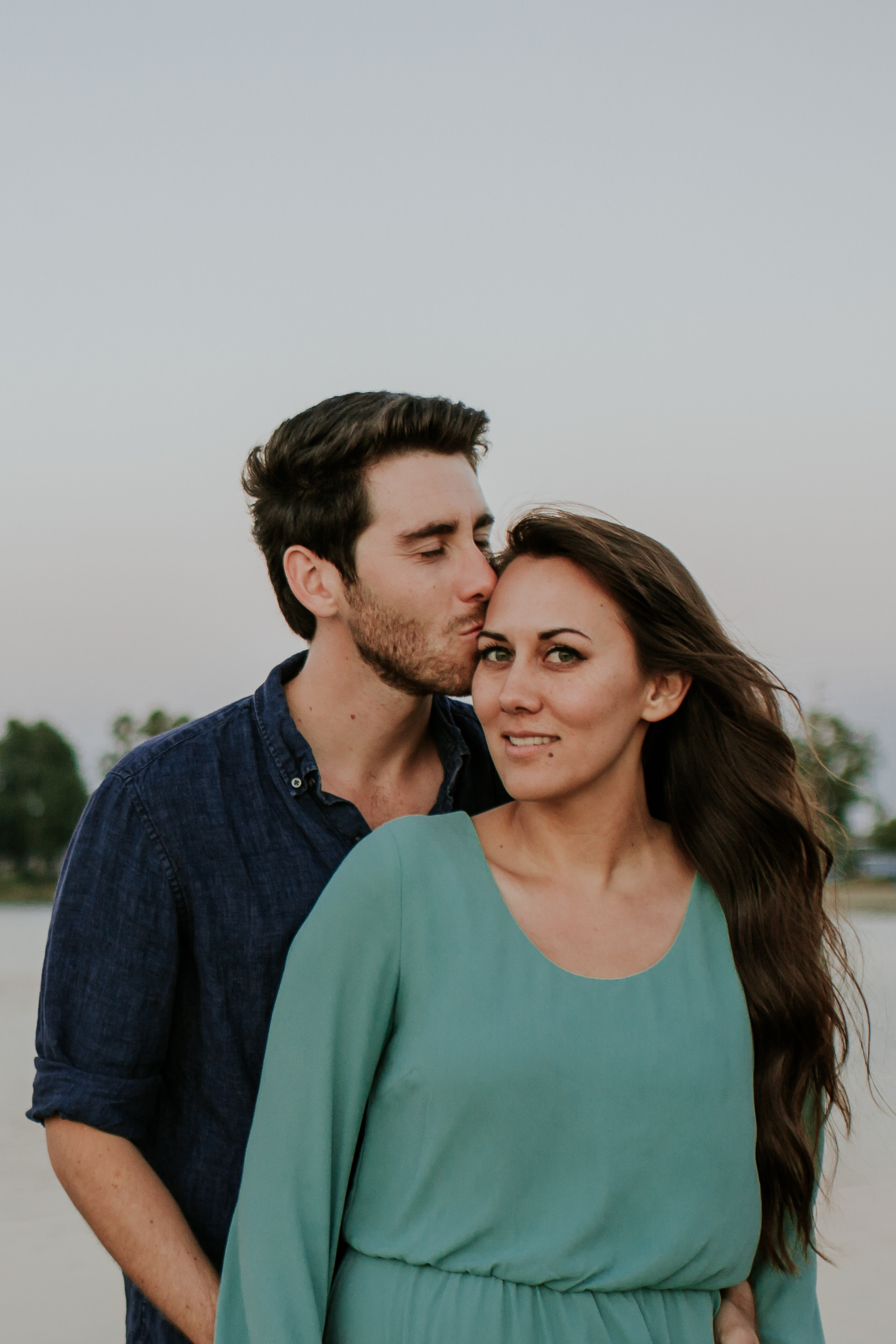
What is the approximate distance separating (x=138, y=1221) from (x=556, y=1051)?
2.84ft

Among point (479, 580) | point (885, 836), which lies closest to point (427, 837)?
point (479, 580)

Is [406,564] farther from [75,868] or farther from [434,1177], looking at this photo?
[434,1177]

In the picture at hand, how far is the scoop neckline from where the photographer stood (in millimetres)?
1972

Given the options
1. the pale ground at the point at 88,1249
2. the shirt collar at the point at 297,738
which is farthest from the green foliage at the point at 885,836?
the shirt collar at the point at 297,738

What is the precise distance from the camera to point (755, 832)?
7.63ft

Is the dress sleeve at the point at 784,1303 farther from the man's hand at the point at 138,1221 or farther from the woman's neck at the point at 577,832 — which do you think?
the man's hand at the point at 138,1221

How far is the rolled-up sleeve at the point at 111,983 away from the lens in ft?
7.29

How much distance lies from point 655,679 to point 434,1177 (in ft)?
3.00

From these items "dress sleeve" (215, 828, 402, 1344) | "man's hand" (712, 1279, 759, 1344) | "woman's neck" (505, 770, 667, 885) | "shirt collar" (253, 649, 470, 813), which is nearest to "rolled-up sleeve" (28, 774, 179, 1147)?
"shirt collar" (253, 649, 470, 813)

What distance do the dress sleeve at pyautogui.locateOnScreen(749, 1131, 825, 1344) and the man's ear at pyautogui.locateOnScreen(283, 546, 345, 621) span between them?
1530mm

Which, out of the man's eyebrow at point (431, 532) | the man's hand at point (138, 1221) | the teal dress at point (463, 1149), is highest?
the man's eyebrow at point (431, 532)

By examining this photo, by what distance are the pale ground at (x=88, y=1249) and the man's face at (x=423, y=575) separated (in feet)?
5.34

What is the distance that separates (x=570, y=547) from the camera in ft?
6.99

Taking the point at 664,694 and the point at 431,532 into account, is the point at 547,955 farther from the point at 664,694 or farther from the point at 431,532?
the point at 431,532
